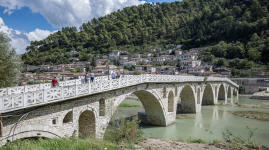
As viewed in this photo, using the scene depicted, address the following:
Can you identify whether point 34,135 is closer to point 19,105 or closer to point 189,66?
point 19,105

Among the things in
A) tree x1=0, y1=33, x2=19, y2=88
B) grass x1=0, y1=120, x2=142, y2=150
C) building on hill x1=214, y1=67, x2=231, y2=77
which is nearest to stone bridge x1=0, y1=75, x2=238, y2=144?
grass x1=0, y1=120, x2=142, y2=150

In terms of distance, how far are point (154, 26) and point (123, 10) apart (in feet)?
109

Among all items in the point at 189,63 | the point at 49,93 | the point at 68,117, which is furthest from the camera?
the point at 189,63

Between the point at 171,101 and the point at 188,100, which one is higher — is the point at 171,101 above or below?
above

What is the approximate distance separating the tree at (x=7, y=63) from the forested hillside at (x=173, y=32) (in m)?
65.2

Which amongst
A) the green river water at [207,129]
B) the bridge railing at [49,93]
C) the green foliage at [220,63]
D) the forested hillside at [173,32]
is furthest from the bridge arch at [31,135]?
the forested hillside at [173,32]

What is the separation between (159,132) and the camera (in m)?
18.6

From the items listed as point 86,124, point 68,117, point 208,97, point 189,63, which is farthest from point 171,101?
point 189,63

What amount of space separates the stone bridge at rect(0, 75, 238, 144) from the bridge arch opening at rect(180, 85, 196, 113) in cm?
623

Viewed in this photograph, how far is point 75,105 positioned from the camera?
992 cm

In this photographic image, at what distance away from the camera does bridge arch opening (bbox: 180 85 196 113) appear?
90.4 feet

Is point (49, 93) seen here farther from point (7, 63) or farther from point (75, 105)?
point (7, 63)

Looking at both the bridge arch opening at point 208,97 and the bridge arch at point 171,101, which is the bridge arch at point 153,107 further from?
the bridge arch opening at point 208,97

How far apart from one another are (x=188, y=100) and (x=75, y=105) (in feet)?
68.9
